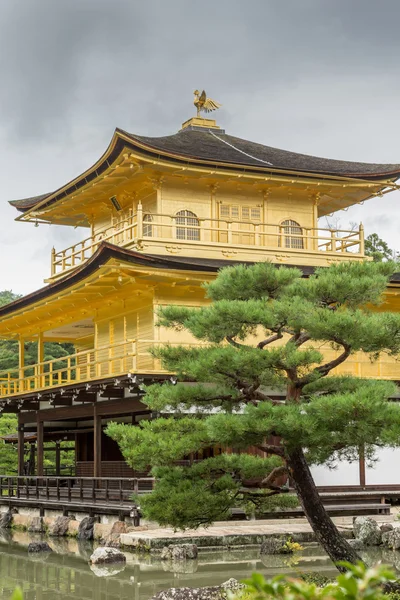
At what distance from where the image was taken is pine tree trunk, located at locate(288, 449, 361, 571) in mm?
12180

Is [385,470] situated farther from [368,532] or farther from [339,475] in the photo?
[368,532]

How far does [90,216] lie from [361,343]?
60.4ft

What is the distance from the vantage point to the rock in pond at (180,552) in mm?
17578

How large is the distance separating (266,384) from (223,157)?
547 inches

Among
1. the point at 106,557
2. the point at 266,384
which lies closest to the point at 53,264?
the point at 106,557

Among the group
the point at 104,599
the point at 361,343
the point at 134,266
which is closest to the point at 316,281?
the point at 361,343

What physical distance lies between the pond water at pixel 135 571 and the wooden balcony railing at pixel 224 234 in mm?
8742

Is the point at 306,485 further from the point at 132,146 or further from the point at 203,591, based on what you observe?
the point at 132,146

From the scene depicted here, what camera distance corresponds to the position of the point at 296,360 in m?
12.1

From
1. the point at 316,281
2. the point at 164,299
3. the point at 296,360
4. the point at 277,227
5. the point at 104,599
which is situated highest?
the point at 277,227

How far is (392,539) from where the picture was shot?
18.7 meters

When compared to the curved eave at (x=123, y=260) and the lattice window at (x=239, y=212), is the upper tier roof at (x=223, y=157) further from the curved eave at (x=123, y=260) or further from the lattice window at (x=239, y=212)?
the curved eave at (x=123, y=260)

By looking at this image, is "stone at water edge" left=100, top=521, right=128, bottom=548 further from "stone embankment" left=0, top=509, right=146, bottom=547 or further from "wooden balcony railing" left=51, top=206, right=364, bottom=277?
"wooden balcony railing" left=51, top=206, right=364, bottom=277

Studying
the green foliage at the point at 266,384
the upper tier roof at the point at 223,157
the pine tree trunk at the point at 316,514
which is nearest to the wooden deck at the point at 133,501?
the green foliage at the point at 266,384
